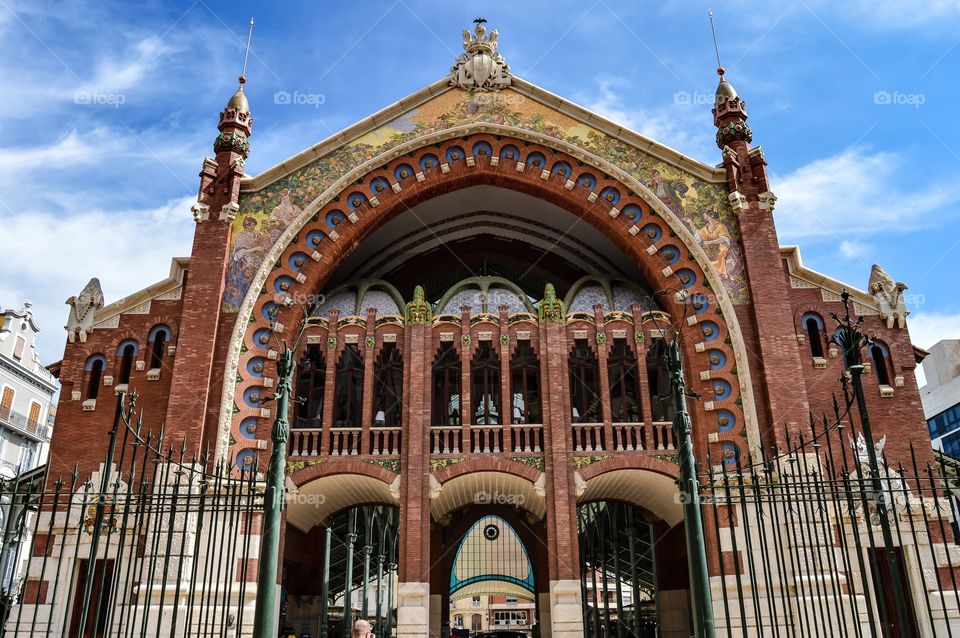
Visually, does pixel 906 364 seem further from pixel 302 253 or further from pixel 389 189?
pixel 302 253

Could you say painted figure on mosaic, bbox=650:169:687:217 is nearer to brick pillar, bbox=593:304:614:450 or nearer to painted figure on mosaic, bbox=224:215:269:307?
brick pillar, bbox=593:304:614:450

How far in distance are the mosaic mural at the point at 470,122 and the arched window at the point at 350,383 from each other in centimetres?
320

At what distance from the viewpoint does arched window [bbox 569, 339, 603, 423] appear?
21203 mm

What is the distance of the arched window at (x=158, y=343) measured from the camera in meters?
20.7

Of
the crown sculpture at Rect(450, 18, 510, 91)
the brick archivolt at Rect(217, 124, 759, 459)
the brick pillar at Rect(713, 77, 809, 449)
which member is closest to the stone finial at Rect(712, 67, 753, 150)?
the brick pillar at Rect(713, 77, 809, 449)

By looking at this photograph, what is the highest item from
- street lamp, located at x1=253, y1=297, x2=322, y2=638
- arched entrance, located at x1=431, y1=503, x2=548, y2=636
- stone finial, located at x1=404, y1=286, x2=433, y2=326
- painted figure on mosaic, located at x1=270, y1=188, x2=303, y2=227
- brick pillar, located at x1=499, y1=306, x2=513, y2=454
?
painted figure on mosaic, located at x1=270, y1=188, x2=303, y2=227

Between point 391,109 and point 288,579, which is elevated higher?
point 391,109

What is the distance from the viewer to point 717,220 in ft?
72.0

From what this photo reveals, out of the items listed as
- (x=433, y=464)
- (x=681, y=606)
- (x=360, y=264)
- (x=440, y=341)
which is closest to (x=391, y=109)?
(x=360, y=264)

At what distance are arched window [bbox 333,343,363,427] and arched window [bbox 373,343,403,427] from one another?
49 cm

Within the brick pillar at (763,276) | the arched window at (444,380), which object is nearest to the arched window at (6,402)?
the arched window at (444,380)

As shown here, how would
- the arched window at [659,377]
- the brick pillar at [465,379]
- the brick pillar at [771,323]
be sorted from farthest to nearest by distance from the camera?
the arched window at [659,377] < the brick pillar at [465,379] < the brick pillar at [771,323]

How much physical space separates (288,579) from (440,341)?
9.58 meters

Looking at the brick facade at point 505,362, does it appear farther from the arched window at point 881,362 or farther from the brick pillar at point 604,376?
the arched window at point 881,362
